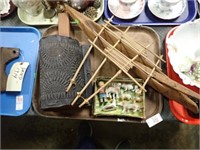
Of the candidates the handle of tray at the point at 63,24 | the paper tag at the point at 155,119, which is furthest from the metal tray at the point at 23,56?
the paper tag at the point at 155,119

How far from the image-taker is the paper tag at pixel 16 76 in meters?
0.89

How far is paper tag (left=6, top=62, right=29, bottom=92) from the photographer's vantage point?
89 cm

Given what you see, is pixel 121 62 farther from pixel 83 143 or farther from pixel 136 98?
pixel 83 143

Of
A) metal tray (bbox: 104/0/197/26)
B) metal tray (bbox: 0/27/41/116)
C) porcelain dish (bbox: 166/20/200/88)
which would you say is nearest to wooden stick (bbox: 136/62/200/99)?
porcelain dish (bbox: 166/20/200/88)

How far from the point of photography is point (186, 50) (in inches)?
32.9

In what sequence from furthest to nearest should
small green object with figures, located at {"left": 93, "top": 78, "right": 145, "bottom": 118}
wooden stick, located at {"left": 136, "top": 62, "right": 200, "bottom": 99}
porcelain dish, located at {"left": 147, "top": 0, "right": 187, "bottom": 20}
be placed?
porcelain dish, located at {"left": 147, "top": 0, "right": 187, "bottom": 20} < small green object with figures, located at {"left": 93, "top": 78, "right": 145, "bottom": 118} < wooden stick, located at {"left": 136, "top": 62, "right": 200, "bottom": 99}

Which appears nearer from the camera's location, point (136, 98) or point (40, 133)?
point (136, 98)

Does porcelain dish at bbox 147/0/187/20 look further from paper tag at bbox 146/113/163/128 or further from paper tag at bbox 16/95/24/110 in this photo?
paper tag at bbox 16/95/24/110

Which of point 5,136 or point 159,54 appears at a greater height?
point 159,54

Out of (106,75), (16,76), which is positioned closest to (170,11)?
(106,75)

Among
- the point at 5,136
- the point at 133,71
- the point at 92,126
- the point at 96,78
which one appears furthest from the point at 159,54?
the point at 5,136

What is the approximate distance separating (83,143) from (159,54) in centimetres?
55

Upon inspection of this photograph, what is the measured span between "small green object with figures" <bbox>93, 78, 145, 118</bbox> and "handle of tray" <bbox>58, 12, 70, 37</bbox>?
0.20 metres

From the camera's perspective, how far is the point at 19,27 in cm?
98
